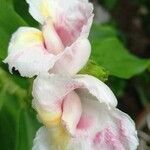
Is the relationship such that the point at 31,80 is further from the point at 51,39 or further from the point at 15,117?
the point at 15,117

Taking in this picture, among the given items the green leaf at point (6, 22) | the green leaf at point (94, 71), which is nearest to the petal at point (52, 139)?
the green leaf at point (94, 71)

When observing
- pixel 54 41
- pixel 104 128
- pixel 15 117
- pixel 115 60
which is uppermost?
pixel 54 41

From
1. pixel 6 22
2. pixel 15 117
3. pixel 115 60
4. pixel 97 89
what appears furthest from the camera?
pixel 115 60

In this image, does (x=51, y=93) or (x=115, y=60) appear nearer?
(x=51, y=93)

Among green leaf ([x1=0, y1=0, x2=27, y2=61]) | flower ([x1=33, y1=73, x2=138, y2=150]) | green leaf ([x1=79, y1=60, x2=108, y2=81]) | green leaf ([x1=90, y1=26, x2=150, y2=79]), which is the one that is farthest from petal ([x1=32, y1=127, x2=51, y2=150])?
green leaf ([x1=90, y1=26, x2=150, y2=79])

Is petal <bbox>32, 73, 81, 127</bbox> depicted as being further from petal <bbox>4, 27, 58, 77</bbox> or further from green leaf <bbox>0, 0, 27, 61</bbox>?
green leaf <bbox>0, 0, 27, 61</bbox>

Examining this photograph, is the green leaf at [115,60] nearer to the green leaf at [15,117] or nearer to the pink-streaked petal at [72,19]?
the green leaf at [15,117]

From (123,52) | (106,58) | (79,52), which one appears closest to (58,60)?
(79,52)

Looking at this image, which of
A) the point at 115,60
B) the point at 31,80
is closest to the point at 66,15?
the point at 31,80
